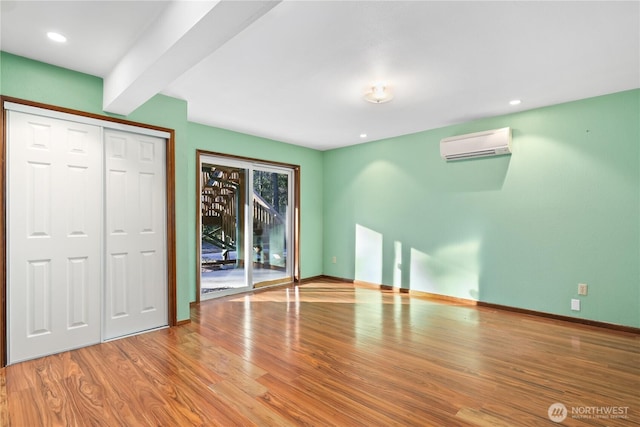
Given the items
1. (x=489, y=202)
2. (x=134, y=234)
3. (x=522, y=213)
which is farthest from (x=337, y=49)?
(x=522, y=213)

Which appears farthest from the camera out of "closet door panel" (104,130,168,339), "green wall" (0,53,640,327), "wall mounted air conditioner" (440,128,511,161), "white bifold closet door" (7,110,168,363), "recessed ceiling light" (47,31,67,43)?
"wall mounted air conditioner" (440,128,511,161)

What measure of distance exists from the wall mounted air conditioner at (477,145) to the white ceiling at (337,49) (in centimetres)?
39

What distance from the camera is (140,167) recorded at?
3.27m

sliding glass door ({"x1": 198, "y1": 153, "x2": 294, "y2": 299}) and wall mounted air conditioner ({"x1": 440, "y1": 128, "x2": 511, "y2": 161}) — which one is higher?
wall mounted air conditioner ({"x1": 440, "y1": 128, "x2": 511, "y2": 161})

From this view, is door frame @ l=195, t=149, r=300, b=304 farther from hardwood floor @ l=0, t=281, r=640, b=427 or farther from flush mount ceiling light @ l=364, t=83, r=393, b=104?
flush mount ceiling light @ l=364, t=83, r=393, b=104

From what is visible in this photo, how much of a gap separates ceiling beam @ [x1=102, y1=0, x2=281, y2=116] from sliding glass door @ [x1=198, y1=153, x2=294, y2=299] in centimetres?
182

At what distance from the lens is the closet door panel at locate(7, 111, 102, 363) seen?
2.55 m

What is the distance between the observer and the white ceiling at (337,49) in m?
1.96

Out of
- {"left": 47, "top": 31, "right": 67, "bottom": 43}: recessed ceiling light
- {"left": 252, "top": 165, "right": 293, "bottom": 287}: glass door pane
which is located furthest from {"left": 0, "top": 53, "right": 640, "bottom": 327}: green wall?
{"left": 47, "top": 31, "right": 67, "bottom": 43}: recessed ceiling light

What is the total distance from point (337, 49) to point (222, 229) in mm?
3262

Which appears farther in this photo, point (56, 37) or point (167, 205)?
point (167, 205)

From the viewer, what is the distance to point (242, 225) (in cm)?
507

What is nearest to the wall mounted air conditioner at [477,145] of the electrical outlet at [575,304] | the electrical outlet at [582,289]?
the electrical outlet at [582,289]

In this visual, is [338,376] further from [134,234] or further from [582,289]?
[582,289]
